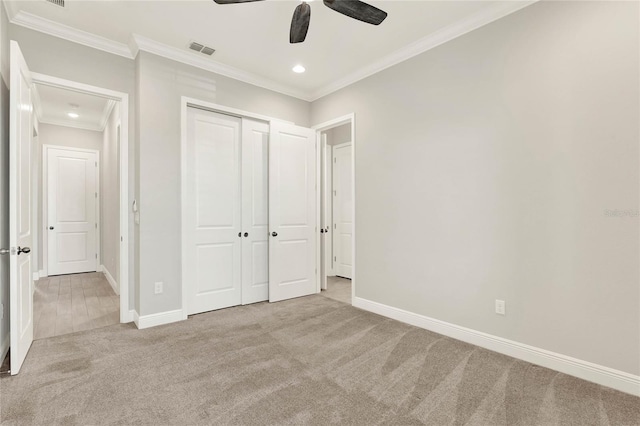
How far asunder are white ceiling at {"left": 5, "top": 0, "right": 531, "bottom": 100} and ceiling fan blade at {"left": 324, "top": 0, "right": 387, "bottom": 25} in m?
0.47

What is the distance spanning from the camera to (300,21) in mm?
2279

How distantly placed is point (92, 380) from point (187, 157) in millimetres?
2235

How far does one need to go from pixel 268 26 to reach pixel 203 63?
3.47 feet

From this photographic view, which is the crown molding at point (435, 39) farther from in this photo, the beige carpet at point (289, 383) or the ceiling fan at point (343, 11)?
the beige carpet at point (289, 383)

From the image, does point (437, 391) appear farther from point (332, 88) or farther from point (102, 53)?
point (102, 53)

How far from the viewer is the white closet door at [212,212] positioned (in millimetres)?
3547

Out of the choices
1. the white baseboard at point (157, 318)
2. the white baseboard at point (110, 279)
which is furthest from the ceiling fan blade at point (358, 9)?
the white baseboard at point (110, 279)

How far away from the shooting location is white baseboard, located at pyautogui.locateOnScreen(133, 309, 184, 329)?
3.16 meters

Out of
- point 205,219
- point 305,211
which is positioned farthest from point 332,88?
point 205,219

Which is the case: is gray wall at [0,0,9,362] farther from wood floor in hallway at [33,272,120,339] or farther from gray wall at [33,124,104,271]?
gray wall at [33,124,104,271]

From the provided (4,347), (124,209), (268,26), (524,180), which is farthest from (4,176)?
(524,180)

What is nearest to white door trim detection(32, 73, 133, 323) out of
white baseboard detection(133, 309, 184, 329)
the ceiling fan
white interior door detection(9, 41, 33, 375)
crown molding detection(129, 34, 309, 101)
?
white baseboard detection(133, 309, 184, 329)

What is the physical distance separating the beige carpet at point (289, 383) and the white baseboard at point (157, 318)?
0.43 feet

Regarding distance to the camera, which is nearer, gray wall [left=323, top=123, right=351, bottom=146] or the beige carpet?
the beige carpet
